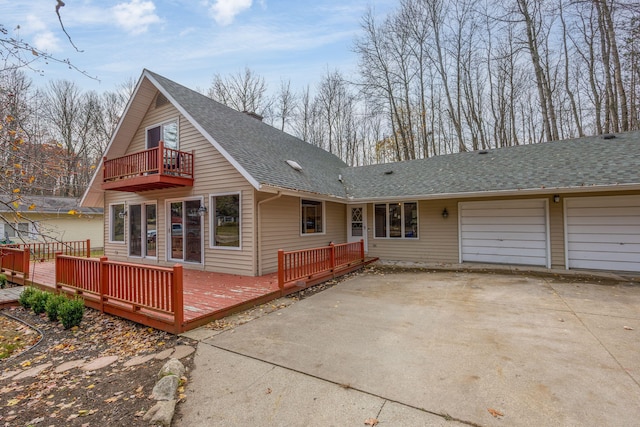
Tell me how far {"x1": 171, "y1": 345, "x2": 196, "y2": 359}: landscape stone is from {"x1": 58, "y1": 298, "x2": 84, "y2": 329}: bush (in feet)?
7.58

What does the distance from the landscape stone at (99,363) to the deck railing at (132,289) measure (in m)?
0.74

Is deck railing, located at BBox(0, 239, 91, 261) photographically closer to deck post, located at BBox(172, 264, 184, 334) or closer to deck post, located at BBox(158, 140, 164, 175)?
deck post, located at BBox(158, 140, 164, 175)

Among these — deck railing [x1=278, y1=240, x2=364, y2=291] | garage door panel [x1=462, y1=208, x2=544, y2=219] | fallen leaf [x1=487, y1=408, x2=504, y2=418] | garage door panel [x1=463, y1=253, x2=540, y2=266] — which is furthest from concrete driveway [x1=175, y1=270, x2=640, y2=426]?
garage door panel [x1=462, y1=208, x2=544, y2=219]

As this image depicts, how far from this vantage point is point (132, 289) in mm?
4738

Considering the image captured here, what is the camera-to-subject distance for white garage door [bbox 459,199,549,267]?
29.0 ft

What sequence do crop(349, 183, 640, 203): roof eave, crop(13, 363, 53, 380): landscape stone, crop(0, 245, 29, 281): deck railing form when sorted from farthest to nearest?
crop(0, 245, 29, 281): deck railing < crop(349, 183, 640, 203): roof eave < crop(13, 363, 53, 380): landscape stone

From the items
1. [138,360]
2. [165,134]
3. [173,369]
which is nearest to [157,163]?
[165,134]

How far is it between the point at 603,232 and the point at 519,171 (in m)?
2.64

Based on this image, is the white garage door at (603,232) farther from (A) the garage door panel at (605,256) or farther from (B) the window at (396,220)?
(B) the window at (396,220)

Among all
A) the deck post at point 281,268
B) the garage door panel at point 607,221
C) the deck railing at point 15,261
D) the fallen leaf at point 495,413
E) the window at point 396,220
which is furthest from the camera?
the window at point 396,220

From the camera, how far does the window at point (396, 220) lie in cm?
1052

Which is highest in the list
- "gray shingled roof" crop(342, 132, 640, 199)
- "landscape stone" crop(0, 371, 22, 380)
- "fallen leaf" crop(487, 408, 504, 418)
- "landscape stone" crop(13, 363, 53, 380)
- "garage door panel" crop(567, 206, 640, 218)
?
"gray shingled roof" crop(342, 132, 640, 199)

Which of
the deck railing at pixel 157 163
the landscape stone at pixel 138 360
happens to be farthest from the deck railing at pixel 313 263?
the deck railing at pixel 157 163

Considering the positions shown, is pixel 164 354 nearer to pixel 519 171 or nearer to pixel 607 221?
pixel 519 171
